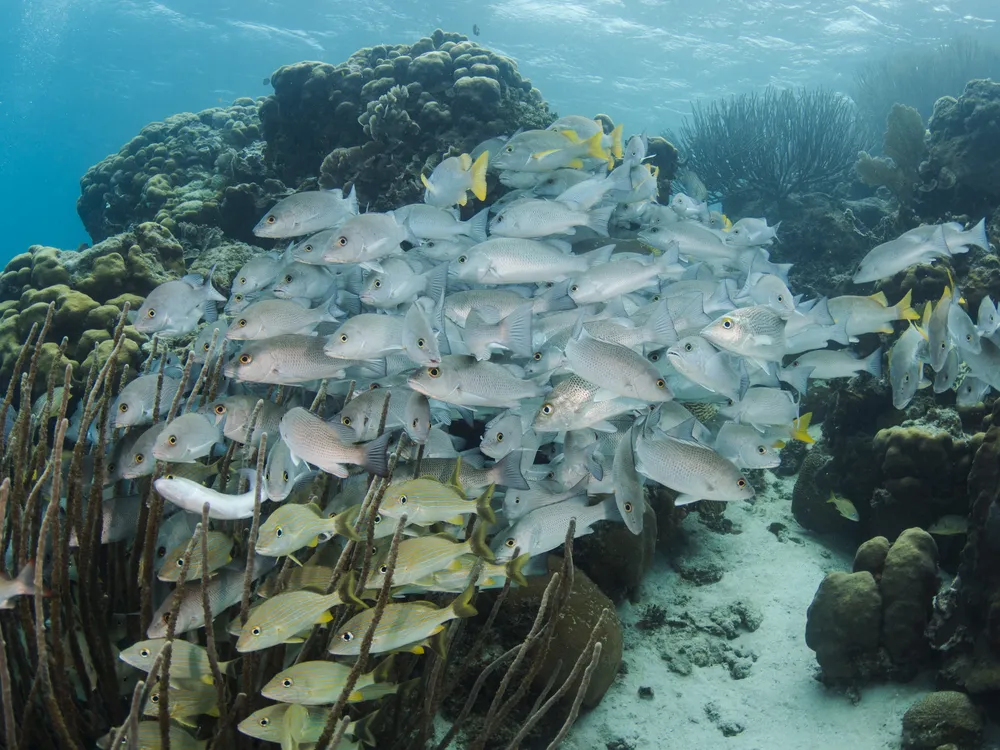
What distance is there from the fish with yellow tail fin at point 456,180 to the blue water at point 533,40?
3455 cm

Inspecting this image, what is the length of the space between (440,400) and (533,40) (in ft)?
141

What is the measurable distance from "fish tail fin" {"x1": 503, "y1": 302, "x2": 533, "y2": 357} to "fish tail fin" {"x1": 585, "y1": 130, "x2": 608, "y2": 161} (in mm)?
2835

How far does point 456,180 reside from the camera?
4.65 m

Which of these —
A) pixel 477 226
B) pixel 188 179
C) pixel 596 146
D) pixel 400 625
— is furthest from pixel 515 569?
pixel 188 179

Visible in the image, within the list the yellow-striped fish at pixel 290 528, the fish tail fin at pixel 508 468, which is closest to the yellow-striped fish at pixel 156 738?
the yellow-striped fish at pixel 290 528

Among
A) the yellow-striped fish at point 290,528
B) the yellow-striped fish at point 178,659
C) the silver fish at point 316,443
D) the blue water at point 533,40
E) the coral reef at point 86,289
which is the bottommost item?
the coral reef at point 86,289

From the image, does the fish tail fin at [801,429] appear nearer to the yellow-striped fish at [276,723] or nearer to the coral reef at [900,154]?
the yellow-striped fish at [276,723]

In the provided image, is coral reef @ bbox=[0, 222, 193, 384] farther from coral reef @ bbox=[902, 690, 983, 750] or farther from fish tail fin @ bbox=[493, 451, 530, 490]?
coral reef @ bbox=[902, 690, 983, 750]

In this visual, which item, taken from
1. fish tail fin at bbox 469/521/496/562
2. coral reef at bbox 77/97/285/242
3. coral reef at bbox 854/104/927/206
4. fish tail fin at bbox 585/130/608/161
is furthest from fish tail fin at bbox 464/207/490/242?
coral reef at bbox 854/104/927/206

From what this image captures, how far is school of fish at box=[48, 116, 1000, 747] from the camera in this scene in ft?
7.38

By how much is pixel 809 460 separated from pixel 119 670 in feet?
21.0

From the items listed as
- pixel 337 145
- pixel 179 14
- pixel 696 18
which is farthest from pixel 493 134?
pixel 179 14

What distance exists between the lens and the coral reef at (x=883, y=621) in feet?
13.8

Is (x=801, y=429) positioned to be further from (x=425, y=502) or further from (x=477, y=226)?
(x=425, y=502)
